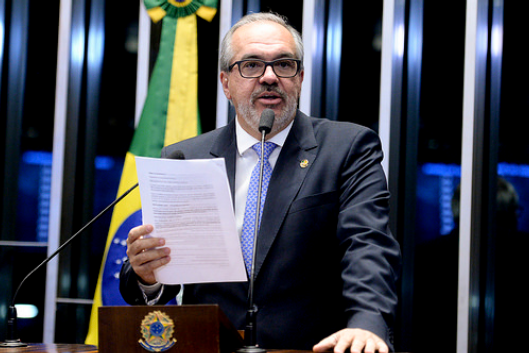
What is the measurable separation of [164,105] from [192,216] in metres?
2.16

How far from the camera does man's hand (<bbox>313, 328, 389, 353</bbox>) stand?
3.79ft

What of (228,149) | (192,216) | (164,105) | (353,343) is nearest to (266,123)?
(192,216)

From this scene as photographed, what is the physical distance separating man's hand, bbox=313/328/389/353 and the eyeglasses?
918 millimetres

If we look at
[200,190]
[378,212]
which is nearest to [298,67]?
[378,212]

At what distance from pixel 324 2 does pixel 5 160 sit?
208cm

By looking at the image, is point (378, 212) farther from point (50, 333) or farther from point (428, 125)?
point (50, 333)

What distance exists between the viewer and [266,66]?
73.8 inches

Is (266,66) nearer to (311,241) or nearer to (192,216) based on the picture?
(311,241)

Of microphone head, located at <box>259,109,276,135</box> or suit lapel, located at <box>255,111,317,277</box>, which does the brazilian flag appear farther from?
microphone head, located at <box>259,109,276,135</box>

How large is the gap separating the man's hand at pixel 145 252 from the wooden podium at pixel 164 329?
0.19 m

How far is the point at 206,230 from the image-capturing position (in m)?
1.29

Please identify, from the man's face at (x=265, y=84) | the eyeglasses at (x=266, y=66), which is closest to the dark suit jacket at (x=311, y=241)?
the man's face at (x=265, y=84)

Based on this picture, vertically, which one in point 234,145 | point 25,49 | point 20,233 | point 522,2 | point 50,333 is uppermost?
point 522,2

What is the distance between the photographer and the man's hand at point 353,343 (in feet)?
3.79
